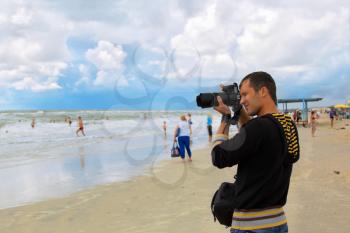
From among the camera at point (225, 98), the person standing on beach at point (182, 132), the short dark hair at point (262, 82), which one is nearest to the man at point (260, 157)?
the short dark hair at point (262, 82)

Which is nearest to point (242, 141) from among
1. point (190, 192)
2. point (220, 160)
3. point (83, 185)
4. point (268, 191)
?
point (220, 160)

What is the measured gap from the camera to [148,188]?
8.77m

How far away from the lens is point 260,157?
7.20ft

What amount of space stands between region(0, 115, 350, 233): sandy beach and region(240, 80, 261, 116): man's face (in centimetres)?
337

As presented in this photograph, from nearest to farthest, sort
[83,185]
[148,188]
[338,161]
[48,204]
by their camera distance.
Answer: [48,204], [148,188], [83,185], [338,161]

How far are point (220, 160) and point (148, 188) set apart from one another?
22.1 feet

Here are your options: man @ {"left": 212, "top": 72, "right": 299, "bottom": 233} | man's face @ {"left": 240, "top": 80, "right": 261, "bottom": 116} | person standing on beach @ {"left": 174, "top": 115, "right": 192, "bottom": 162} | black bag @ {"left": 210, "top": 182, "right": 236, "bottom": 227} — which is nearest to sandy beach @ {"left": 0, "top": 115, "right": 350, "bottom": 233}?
person standing on beach @ {"left": 174, "top": 115, "right": 192, "bottom": 162}

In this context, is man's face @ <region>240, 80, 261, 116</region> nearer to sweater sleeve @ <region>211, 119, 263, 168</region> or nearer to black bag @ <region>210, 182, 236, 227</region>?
sweater sleeve @ <region>211, 119, 263, 168</region>

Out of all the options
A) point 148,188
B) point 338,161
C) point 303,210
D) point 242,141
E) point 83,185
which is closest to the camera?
point 242,141

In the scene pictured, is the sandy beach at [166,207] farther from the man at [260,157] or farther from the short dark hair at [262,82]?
the short dark hair at [262,82]

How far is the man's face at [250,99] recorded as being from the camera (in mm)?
2324

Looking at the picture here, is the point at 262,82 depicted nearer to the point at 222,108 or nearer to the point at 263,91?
the point at 263,91

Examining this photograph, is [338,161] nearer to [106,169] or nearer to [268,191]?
[106,169]

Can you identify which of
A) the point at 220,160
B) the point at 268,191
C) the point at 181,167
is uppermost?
the point at 220,160
